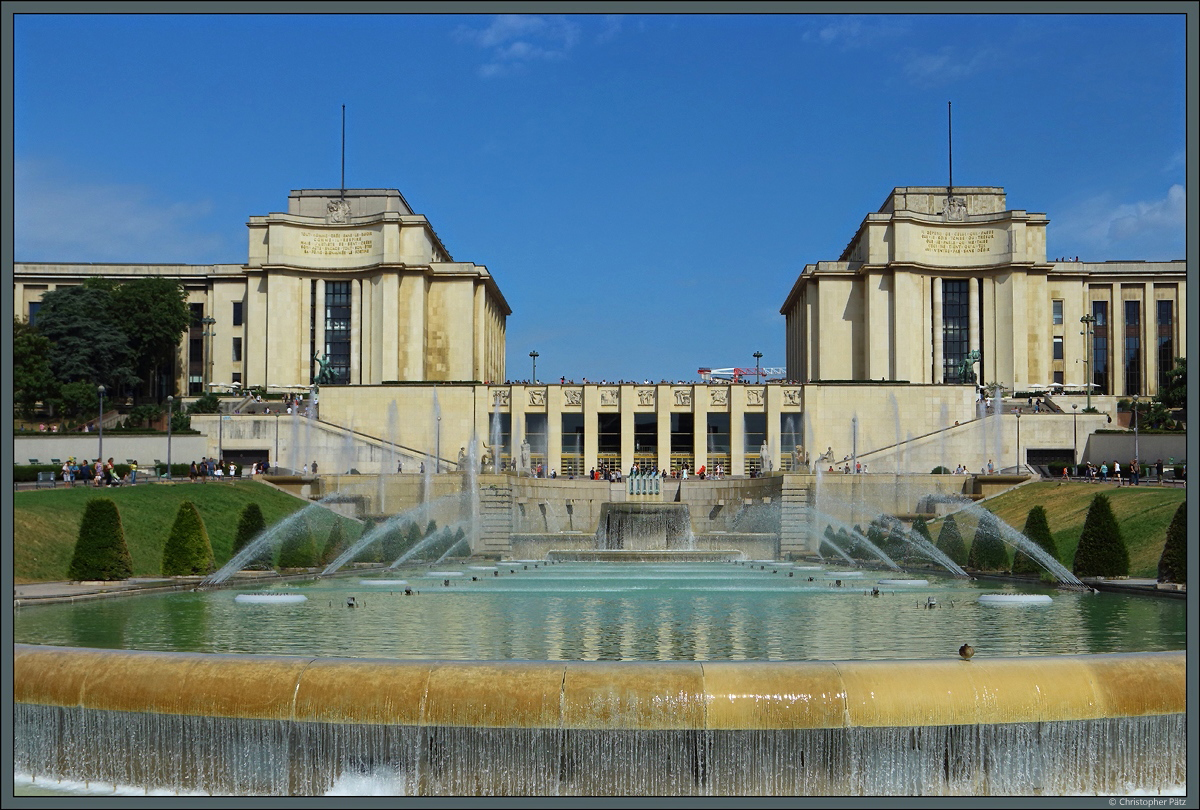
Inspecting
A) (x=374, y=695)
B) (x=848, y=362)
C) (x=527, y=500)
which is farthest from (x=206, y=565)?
(x=848, y=362)

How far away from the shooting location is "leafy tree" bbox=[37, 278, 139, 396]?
279ft

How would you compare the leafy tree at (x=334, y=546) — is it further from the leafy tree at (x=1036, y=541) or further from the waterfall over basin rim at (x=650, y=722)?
the waterfall over basin rim at (x=650, y=722)

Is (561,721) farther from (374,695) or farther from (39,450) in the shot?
(39,450)

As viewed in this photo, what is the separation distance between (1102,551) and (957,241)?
73.7 meters

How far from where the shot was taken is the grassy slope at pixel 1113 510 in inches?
1272

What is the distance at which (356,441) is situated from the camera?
71.2m

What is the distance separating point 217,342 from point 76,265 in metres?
16.3

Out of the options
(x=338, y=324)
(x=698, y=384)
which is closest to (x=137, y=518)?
(x=698, y=384)

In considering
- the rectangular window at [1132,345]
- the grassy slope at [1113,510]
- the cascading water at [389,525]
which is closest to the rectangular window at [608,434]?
the cascading water at [389,525]

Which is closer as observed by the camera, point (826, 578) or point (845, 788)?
point (845, 788)

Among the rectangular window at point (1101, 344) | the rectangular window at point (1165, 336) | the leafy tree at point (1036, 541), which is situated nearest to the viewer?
the leafy tree at point (1036, 541)

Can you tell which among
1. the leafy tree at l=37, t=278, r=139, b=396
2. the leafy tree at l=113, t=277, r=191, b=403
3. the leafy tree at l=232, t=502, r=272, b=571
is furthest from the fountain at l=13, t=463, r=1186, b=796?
the leafy tree at l=113, t=277, r=191, b=403

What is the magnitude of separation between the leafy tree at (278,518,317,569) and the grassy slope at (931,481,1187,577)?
20.3 m

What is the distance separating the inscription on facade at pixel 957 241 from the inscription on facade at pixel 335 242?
4480 cm
